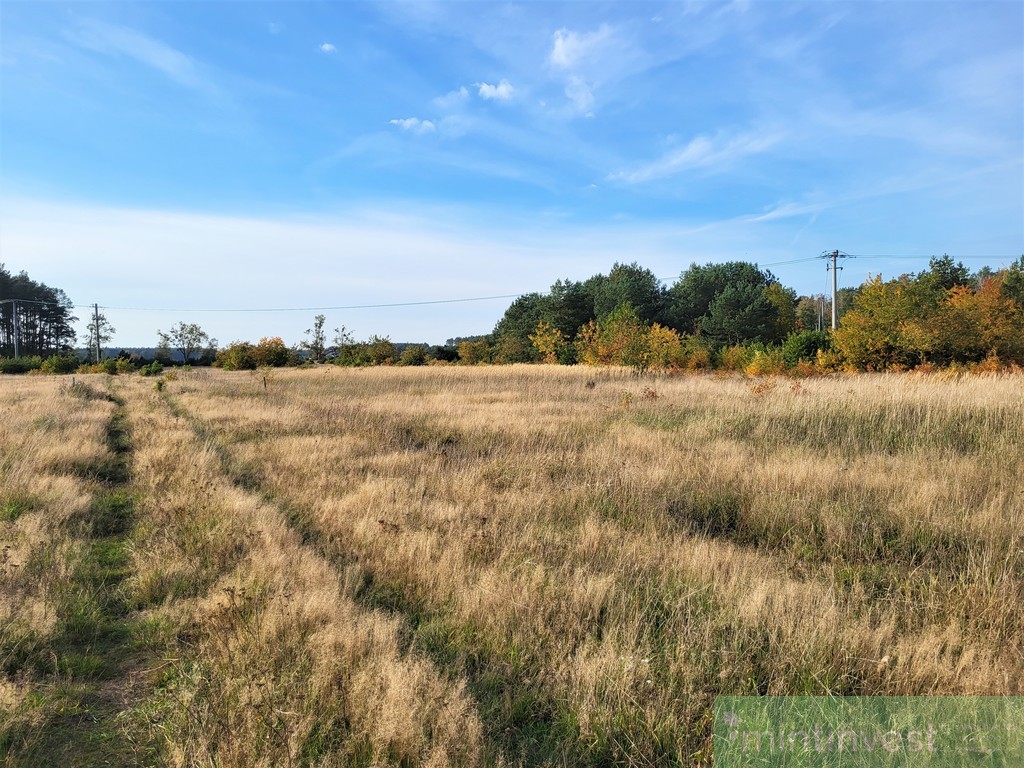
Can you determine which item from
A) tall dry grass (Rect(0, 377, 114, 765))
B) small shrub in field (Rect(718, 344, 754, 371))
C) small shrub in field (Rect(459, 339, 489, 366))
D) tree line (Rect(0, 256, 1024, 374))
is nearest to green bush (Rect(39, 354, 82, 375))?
tree line (Rect(0, 256, 1024, 374))

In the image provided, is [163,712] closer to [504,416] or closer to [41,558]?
[41,558]

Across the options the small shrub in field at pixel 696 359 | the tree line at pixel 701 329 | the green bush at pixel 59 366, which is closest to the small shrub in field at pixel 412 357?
the tree line at pixel 701 329

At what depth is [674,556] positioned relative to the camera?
436 cm

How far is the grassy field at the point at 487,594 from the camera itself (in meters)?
2.52

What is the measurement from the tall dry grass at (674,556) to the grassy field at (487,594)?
0.08ft

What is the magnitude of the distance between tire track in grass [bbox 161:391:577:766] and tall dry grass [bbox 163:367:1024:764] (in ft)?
0.04

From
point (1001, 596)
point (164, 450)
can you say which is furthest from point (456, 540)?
point (164, 450)

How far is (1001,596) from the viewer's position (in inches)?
133

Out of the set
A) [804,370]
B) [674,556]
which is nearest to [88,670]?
[674,556]

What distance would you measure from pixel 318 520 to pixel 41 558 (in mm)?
2243

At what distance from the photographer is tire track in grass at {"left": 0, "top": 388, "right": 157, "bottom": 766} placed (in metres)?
2.45

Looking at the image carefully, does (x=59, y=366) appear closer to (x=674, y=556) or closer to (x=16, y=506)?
(x=16, y=506)

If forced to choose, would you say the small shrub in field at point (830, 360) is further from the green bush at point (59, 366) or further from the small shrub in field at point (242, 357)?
the green bush at point (59, 366)

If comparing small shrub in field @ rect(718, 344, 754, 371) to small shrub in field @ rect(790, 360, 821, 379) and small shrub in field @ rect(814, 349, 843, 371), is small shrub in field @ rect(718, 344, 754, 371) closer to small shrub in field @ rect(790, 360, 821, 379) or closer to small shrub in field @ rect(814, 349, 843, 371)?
small shrub in field @ rect(814, 349, 843, 371)
